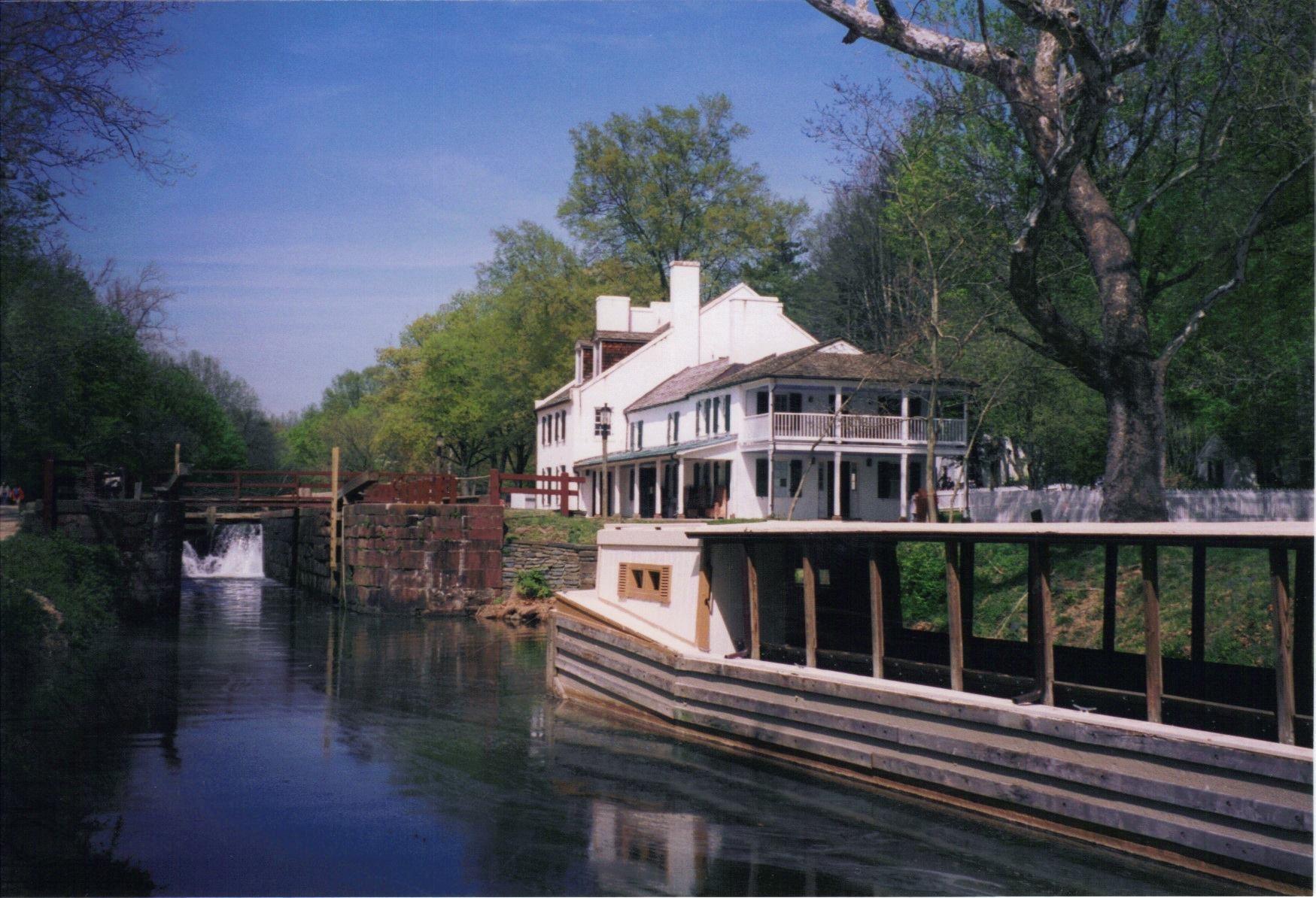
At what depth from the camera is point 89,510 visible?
88.9ft

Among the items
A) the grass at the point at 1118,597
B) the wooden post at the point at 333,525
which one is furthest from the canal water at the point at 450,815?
the wooden post at the point at 333,525

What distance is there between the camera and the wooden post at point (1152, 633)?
9.63m

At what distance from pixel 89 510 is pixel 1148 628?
24272mm

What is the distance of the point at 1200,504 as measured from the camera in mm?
24156

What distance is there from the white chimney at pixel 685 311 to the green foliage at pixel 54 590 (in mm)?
24937

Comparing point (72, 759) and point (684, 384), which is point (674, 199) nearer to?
point (684, 384)

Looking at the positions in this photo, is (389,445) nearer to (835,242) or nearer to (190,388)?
(190,388)

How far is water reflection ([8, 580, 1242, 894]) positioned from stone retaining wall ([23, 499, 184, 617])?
9990 millimetres

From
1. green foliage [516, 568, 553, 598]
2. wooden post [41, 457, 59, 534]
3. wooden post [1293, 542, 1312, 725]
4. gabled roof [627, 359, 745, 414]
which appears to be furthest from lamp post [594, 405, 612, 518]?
wooden post [1293, 542, 1312, 725]

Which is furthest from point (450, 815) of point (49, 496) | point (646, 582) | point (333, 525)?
point (333, 525)

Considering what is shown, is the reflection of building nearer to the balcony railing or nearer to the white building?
the white building

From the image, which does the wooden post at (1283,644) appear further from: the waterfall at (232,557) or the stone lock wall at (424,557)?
the waterfall at (232,557)

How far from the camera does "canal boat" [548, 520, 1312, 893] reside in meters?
8.73

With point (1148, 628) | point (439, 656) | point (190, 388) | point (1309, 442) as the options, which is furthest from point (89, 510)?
point (190, 388)
